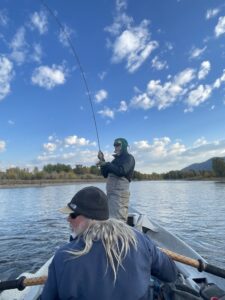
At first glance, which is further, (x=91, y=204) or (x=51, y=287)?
(x=91, y=204)

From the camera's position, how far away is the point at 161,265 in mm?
3045

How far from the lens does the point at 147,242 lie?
2.90 m

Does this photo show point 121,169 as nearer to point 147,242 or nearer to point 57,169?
point 147,242

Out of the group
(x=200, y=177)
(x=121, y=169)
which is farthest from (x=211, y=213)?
Result: (x=200, y=177)

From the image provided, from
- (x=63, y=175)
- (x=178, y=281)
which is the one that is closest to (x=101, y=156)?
(x=178, y=281)

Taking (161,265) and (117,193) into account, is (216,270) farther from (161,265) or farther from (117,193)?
(117,193)

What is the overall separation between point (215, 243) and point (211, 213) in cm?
1048

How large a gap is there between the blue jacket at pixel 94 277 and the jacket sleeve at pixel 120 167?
4.49 m

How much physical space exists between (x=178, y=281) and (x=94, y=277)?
8.52ft

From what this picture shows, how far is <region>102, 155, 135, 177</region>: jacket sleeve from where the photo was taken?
7234 mm

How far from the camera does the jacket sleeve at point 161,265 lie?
2961 mm

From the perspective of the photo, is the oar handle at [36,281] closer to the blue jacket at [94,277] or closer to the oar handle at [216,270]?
the blue jacket at [94,277]

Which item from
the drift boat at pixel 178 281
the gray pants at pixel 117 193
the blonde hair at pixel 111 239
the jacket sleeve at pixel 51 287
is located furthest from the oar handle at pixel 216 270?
the gray pants at pixel 117 193

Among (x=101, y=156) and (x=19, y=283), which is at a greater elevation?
(x=101, y=156)
